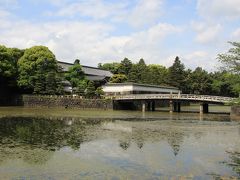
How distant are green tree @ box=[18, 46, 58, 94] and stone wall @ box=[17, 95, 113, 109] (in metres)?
1.81

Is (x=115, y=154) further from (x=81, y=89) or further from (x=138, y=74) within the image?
(x=138, y=74)

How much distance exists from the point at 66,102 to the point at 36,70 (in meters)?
7.38

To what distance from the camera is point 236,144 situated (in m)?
22.3

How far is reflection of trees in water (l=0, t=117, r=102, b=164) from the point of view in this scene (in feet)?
56.2

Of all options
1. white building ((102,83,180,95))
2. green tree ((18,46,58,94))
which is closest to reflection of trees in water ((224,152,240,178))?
green tree ((18,46,58,94))

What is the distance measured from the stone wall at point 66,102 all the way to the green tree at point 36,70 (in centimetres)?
181

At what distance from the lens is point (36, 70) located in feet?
194

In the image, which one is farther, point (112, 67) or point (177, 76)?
point (112, 67)

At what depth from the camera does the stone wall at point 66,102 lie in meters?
56.8

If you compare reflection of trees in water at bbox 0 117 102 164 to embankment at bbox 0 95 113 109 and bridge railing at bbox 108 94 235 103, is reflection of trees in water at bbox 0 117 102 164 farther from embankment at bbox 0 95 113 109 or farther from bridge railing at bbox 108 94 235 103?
embankment at bbox 0 95 113 109

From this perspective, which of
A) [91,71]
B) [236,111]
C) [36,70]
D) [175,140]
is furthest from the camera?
[91,71]

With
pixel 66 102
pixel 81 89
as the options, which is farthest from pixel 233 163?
pixel 81 89

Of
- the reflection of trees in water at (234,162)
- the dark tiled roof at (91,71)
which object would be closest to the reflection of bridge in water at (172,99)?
the dark tiled roof at (91,71)

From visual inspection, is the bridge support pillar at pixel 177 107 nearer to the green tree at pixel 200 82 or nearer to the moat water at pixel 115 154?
the green tree at pixel 200 82
